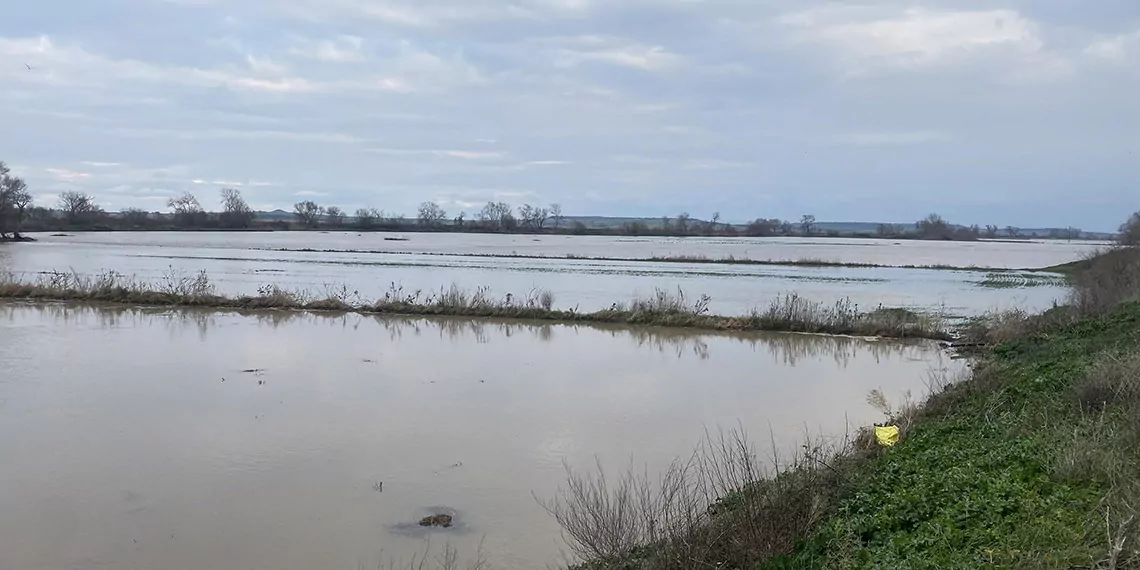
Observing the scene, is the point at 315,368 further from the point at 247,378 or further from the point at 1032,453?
the point at 1032,453

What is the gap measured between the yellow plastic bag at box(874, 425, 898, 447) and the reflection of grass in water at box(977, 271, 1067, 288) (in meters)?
29.8

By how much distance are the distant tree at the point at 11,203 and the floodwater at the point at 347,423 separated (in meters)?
59.4

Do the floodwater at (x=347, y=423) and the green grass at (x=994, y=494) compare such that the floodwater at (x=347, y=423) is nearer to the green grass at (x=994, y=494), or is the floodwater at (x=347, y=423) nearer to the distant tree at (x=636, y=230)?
the green grass at (x=994, y=494)

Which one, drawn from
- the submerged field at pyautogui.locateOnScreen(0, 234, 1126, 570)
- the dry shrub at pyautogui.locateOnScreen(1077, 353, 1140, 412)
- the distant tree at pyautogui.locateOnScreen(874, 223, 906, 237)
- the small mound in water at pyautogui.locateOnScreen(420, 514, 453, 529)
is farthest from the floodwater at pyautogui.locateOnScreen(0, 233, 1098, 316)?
the distant tree at pyautogui.locateOnScreen(874, 223, 906, 237)

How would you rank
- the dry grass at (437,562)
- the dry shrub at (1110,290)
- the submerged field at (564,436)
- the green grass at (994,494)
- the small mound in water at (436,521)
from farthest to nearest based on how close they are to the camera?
the dry shrub at (1110,290)
the small mound in water at (436,521)
the dry grass at (437,562)
the submerged field at (564,436)
the green grass at (994,494)

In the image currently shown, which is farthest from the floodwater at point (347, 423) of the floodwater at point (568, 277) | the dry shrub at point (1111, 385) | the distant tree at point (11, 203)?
the distant tree at point (11, 203)

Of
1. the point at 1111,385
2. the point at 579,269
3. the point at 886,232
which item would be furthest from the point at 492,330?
the point at 886,232

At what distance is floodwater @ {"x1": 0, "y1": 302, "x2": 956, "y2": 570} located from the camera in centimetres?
726

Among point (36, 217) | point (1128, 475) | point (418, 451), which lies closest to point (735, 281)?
point (418, 451)

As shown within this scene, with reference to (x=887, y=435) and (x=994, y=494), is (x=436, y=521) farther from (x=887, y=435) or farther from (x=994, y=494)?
(x=887, y=435)

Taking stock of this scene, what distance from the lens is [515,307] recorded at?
23.7 metres

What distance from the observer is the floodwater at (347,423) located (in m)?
7.26

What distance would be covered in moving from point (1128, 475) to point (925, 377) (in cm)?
1017

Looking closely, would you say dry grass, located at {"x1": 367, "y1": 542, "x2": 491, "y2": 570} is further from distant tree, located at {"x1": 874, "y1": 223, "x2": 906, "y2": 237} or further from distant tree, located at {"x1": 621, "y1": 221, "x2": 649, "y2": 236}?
distant tree, located at {"x1": 874, "y1": 223, "x2": 906, "y2": 237}
